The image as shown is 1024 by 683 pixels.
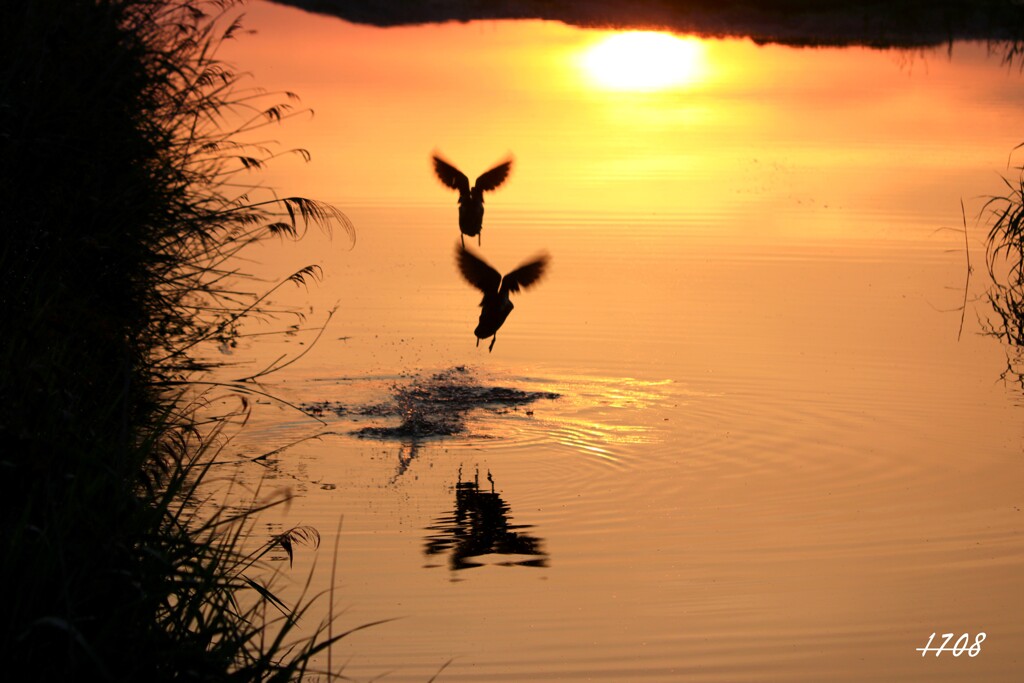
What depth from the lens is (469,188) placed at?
9844mm

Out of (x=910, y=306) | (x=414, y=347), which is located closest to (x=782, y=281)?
(x=910, y=306)

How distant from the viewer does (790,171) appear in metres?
16.1

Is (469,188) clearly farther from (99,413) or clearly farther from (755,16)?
(755,16)

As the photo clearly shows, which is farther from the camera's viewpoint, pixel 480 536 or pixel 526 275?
pixel 526 275

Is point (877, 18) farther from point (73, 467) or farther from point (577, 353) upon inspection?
point (73, 467)

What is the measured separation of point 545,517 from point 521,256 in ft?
17.6

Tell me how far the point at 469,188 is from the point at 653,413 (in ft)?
7.28

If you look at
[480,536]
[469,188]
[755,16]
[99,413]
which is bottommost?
[480,536]

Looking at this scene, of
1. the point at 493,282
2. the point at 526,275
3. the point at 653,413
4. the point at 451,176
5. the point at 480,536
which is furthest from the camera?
the point at 451,176

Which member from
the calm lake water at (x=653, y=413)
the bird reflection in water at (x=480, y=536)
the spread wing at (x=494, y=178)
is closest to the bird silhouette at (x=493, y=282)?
the calm lake water at (x=653, y=413)

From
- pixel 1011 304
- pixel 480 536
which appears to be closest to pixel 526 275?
pixel 480 536

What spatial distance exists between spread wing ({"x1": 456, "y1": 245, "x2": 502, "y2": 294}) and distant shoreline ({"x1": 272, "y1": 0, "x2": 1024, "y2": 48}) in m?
20.6

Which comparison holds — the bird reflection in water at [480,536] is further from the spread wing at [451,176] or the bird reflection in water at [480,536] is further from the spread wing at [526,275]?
the spread wing at [451,176]

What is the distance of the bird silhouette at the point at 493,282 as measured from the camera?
8.72 metres
